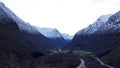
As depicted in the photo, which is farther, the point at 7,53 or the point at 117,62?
the point at 7,53

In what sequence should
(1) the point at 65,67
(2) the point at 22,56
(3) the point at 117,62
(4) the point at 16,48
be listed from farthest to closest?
(4) the point at 16,48, (2) the point at 22,56, (3) the point at 117,62, (1) the point at 65,67

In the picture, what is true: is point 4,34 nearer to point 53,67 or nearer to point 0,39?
point 0,39

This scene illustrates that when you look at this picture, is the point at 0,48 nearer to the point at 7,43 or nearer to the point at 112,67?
the point at 7,43

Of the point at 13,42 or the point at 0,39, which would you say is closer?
the point at 0,39

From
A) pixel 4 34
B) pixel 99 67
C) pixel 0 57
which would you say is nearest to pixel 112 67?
pixel 99 67

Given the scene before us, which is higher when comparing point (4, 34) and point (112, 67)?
point (4, 34)

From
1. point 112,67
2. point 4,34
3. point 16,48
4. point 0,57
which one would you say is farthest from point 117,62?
point 4,34

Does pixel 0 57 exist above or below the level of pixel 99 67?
above

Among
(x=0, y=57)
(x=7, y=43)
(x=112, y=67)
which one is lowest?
(x=112, y=67)

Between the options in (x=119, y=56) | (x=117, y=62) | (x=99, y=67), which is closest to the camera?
(x=99, y=67)
